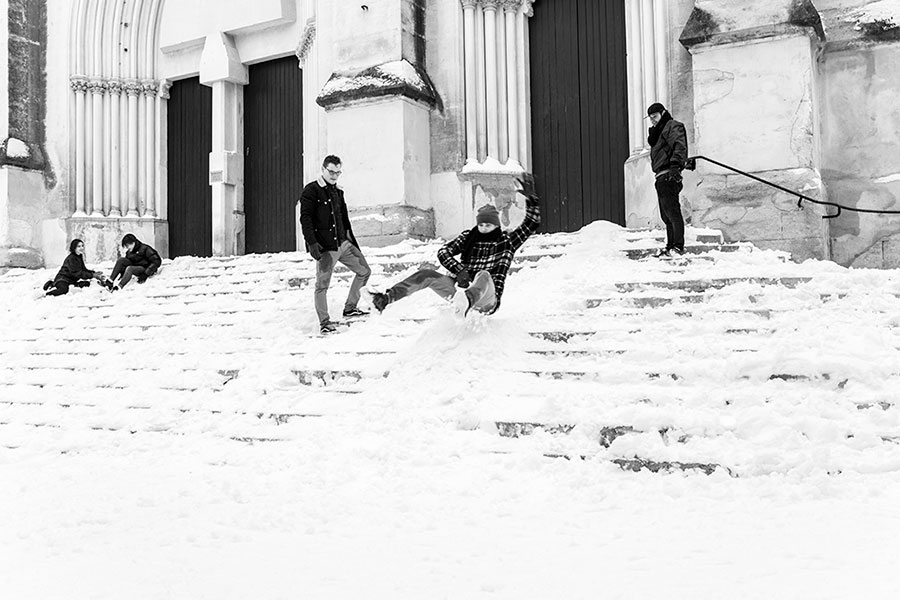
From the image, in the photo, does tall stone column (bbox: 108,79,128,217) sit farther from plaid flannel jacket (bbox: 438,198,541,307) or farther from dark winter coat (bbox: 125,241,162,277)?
plaid flannel jacket (bbox: 438,198,541,307)

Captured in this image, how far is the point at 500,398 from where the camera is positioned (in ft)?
15.6

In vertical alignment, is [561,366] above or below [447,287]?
below

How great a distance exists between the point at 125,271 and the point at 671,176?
6643 mm

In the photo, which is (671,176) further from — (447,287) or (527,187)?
(447,287)

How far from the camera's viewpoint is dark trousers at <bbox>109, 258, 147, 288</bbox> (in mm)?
9944

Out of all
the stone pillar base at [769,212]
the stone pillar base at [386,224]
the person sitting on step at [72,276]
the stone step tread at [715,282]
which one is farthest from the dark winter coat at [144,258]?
the stone pillar base at [769,212]

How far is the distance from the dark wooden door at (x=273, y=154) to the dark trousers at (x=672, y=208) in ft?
25.1

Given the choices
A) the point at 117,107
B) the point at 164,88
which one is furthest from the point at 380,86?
the point at 117,107

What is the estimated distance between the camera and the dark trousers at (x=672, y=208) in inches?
278

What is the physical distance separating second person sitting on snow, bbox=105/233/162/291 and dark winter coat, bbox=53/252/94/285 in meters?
0.48

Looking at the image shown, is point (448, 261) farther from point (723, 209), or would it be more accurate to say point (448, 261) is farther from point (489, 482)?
point (723, 209)

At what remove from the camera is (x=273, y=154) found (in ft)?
45.0

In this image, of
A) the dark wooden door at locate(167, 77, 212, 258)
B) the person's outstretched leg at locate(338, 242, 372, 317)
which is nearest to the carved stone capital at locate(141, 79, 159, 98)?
the dark wooden door at locate(167, 77, 212, 258)

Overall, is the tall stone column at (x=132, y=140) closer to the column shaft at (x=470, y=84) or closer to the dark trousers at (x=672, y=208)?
the column shaft at (x=470, y=84)
